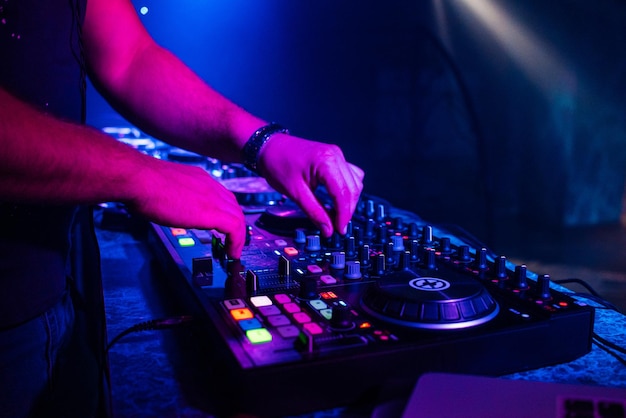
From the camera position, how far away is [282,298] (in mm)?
719

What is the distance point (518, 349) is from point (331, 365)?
0.78 feet

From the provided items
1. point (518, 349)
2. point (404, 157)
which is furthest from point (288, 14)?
point (518, 349)

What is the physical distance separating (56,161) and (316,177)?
46 centimetres

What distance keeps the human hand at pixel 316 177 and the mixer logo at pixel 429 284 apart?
10.6 inches

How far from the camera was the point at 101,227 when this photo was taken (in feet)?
4.98

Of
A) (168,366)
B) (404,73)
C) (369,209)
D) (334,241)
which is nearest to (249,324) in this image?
(168,366)

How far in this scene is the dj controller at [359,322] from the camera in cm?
57

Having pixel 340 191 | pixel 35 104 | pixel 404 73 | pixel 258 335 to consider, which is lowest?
pixel 258 335

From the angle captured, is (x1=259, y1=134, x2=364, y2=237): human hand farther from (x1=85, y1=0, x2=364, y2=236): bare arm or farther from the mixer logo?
the mixer logo

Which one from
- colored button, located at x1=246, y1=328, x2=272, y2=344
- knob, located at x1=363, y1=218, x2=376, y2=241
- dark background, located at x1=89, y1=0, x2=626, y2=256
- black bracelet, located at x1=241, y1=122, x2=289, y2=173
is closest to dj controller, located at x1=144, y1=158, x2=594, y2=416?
colored button, located at x1=246, y1=328, x2=272, y2=344

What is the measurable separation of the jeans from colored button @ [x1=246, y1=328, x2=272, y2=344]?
0.35 metres

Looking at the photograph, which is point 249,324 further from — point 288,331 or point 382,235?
point 382,235

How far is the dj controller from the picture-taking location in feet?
1.86

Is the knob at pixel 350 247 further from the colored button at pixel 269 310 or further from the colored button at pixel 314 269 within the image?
the colored button at pixel 269 310
